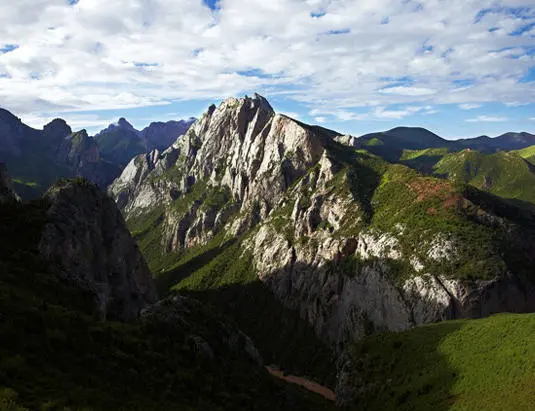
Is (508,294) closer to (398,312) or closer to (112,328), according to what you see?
(398,312)

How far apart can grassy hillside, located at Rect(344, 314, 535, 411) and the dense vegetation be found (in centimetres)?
2125

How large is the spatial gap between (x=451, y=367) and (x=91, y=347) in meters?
56.1

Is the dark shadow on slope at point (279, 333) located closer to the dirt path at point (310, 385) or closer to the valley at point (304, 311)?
the valley at point (304, 311)

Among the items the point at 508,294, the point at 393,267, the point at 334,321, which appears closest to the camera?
the point at 508,294

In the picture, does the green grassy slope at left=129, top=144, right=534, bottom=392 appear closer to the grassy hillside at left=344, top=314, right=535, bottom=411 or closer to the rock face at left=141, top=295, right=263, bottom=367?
the grassy hillside at left=344, top=314, right=535, bottom=411

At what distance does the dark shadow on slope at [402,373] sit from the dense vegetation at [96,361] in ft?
65.0

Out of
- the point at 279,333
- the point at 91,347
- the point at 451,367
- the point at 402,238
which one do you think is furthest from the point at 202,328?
the point at 279,333

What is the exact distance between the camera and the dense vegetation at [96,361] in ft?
78.6

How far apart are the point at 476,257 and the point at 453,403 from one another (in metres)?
80.1

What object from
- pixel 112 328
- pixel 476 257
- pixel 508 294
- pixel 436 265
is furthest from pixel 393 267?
pixel 112 328

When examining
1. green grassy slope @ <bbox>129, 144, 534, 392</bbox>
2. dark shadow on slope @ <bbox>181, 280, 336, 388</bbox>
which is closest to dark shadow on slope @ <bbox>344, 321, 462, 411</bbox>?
green grassy slope @ <bbox>129, 144, 534, 392</bbox>

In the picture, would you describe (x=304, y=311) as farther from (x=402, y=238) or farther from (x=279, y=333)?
(x=402, y=238)

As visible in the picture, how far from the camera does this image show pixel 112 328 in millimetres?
36844

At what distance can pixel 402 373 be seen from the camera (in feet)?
227
